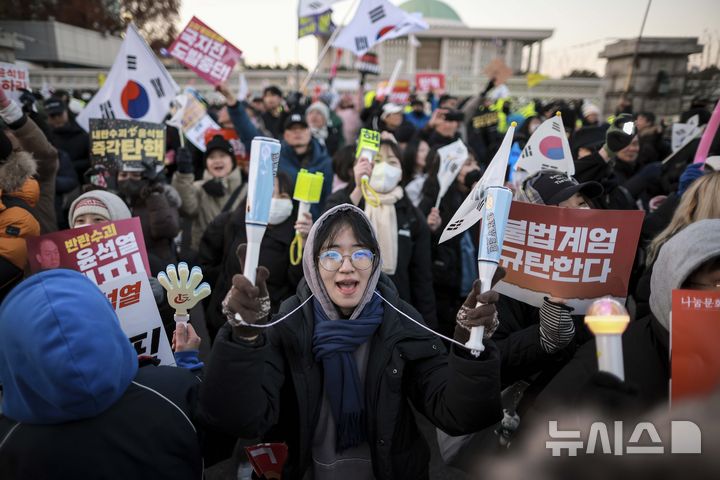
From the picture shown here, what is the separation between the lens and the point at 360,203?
3.23 metres

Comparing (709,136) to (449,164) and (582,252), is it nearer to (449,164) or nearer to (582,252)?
(449,164)

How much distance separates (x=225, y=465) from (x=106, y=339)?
2.14 metres

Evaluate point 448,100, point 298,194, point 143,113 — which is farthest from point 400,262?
point 448,100

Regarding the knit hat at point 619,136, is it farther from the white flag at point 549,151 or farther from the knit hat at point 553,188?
the knit hat at point 553,188

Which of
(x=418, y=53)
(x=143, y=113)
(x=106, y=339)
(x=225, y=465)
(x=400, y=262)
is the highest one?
(x=418, y=53)

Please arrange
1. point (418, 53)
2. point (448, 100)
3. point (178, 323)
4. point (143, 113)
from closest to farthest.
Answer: point (178, 323)
point (143, 113)
point (448, 100)
point (418, 53)

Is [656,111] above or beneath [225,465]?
above

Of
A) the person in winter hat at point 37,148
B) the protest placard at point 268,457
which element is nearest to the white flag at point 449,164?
the protest placard at point 268,457

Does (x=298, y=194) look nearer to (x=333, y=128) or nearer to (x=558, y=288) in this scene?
(x=558, y=288)

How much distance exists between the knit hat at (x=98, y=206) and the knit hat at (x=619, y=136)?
344cm

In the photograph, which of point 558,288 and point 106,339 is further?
point 558,288

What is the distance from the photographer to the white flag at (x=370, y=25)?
679 cm

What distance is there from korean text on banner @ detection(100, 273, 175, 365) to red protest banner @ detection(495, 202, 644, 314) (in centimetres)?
165

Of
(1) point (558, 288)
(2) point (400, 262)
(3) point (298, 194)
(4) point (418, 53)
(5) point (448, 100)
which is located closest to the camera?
(1) point (558, 288)
